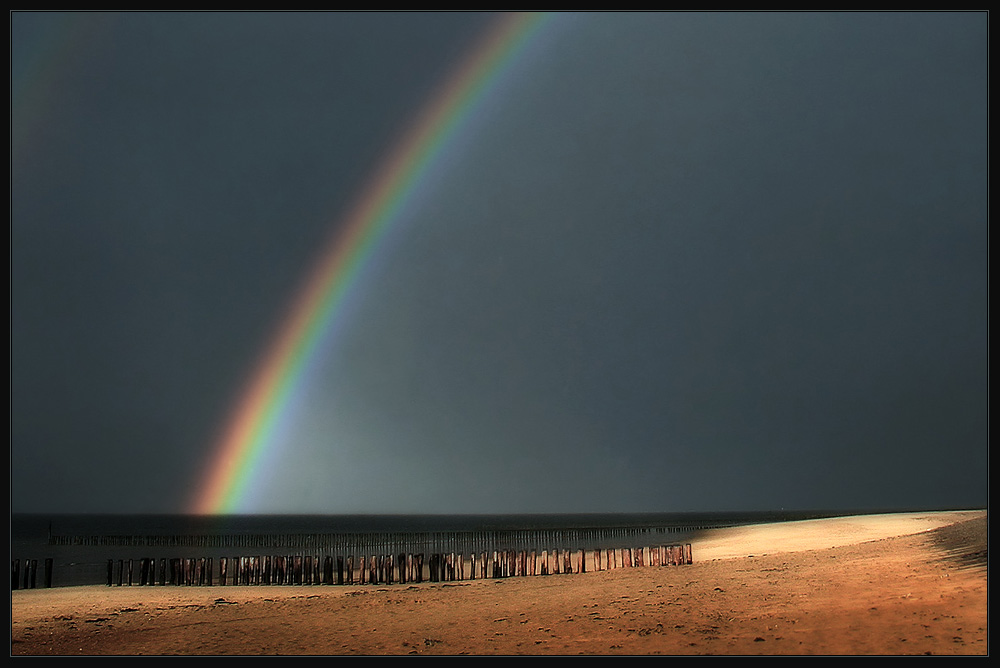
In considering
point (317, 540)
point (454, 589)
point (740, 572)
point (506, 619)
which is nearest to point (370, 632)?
point (506, 619)

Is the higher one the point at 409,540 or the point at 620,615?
the point at 620,615

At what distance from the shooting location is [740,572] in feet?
68.1

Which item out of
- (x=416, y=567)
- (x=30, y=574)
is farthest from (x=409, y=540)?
(x=416, y=567)

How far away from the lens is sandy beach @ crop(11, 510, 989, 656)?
13.2m

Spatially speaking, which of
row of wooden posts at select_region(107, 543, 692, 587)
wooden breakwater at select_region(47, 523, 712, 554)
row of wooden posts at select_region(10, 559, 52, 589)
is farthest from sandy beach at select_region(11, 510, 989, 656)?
wooden breakwater at select_region(47, 523, 712, 554)

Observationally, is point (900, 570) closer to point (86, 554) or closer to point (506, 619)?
point (506, 619)

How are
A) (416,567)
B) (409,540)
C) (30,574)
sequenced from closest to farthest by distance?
(416,567), (30,574), (409,540)

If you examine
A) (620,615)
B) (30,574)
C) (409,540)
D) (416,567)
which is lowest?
(409,540)

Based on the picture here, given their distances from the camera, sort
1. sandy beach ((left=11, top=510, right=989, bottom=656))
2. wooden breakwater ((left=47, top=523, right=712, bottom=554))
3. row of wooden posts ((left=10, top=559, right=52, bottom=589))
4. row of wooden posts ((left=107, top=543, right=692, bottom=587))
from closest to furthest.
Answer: sandy beach ((left=11, top=510, right=989, bottom=656)), row of wooden posts ((left=107, top=543, right=692, bottom=587)), row of wooden posts ((left=10, top=559, right=52, bottom=589)), wooden breakwater ((left=47, top=523, right=712, bottom=554))

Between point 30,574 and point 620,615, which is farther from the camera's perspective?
point 30,574

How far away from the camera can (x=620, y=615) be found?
16.0m

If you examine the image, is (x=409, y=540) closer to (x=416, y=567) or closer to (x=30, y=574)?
(x=30, y=574)

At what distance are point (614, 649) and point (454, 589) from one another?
10617mm

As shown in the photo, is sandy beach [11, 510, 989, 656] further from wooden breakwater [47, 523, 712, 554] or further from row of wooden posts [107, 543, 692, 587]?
wooden breakwater [47, 523, 712, 554]
